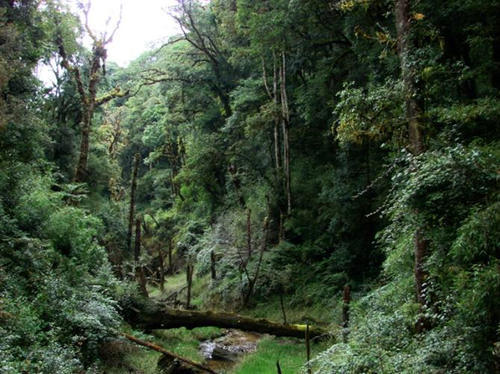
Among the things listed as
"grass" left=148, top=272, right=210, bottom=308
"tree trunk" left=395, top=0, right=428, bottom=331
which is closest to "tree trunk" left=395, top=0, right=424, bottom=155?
"tree trunk" left=395, top=0, right=428, bottom=331

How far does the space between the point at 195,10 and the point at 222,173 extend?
947 cm

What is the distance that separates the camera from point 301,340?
1385 centimetres

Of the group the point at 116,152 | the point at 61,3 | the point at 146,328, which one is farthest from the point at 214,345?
the point at 116,152

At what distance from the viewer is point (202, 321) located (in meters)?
13.9

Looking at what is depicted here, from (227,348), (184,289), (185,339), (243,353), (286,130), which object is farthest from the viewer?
(184,289)

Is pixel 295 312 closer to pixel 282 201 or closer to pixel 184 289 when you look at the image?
pixel 282 201

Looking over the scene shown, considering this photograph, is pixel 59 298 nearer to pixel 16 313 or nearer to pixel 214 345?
pixel 16 313

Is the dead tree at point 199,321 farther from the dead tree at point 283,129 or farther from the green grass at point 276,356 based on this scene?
the dead tree at point 283,129

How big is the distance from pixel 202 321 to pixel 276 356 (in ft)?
8.93

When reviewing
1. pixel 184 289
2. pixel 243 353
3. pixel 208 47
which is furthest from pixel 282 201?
pixel 208 47

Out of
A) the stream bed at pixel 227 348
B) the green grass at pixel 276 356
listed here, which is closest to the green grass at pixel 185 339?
the stream bed at pixel 227 348

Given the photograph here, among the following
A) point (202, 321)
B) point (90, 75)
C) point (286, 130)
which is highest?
point (90, 75)

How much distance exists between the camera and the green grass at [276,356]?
37.6 feet

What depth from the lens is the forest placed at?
6543mm
